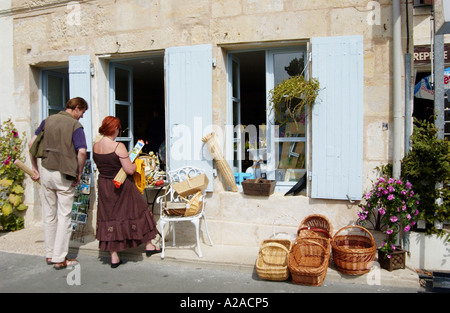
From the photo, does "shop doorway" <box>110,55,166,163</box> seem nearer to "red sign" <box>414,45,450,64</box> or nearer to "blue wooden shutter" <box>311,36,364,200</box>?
"blue wooden shutter" <box>311,36,364,200</box>

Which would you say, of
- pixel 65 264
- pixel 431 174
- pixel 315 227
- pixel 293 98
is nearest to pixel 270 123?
pixel 293 98

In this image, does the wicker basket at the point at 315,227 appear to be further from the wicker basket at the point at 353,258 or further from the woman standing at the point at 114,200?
the woman standing at the point at 114,200

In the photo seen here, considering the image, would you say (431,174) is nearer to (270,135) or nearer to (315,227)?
(315,227)

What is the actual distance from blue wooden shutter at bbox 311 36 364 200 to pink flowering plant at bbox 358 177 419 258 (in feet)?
1.13

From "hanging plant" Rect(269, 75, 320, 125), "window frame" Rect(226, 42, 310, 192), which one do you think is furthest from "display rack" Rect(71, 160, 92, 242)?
"hanging plant" Rect(269, 75, 320, 125)

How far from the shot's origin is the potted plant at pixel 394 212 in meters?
3.99

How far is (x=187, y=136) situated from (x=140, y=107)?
6.00 meters

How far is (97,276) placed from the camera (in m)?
4.11

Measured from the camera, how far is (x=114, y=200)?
4258mm

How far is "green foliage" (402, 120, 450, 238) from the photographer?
13.1 feet

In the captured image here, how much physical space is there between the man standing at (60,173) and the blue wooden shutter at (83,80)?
1.24 m

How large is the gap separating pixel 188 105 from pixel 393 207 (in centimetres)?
267
